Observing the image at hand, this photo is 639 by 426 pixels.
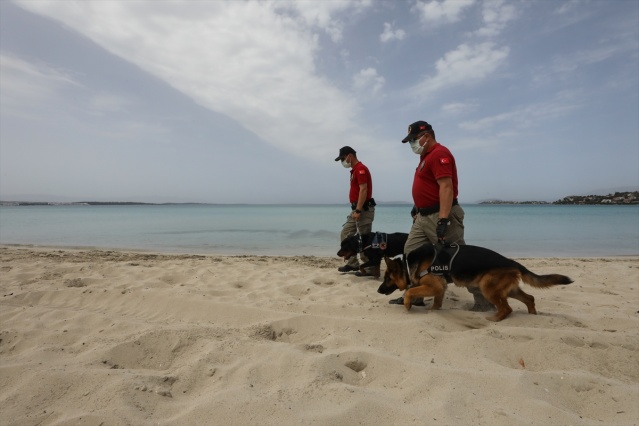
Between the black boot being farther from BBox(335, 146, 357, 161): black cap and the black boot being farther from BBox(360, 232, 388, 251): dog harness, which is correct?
BBox(335, 146, 357, 161): black cap

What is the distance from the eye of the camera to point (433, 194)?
3965mm

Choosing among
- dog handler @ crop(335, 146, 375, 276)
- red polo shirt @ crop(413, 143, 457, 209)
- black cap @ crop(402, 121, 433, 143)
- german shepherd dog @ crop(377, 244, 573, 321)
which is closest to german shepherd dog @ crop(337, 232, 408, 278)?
dog handler @ crop(335, 146, 375, 276)

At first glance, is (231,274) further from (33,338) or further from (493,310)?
(493,310)

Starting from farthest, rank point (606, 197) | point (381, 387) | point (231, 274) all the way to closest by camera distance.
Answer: point (606, 197)
point (231, 274)
point (381, 387)

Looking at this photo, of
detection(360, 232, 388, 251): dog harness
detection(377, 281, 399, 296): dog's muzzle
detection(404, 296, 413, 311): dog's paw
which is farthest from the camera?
detection(360, 232, 388, 251): dog harness

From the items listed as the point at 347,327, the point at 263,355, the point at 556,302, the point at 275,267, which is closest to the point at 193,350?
the point at 263,355


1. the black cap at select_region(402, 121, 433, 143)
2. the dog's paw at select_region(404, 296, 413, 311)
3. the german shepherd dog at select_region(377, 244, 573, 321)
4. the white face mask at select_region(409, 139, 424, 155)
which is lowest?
the dog's paw at select_region(404, 296, 413, 311)

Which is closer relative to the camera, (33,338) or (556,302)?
(33,338)

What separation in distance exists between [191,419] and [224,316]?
192 centimetres

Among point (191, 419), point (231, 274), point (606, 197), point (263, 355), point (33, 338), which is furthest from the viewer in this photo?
A: point (606, 197)

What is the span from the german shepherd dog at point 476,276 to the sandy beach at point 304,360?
211mm

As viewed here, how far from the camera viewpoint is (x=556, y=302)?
14.3ft

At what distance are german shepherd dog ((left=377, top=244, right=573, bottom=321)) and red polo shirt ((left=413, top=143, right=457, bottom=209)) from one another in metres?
0.62

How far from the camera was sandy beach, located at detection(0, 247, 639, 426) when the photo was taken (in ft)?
6.40
